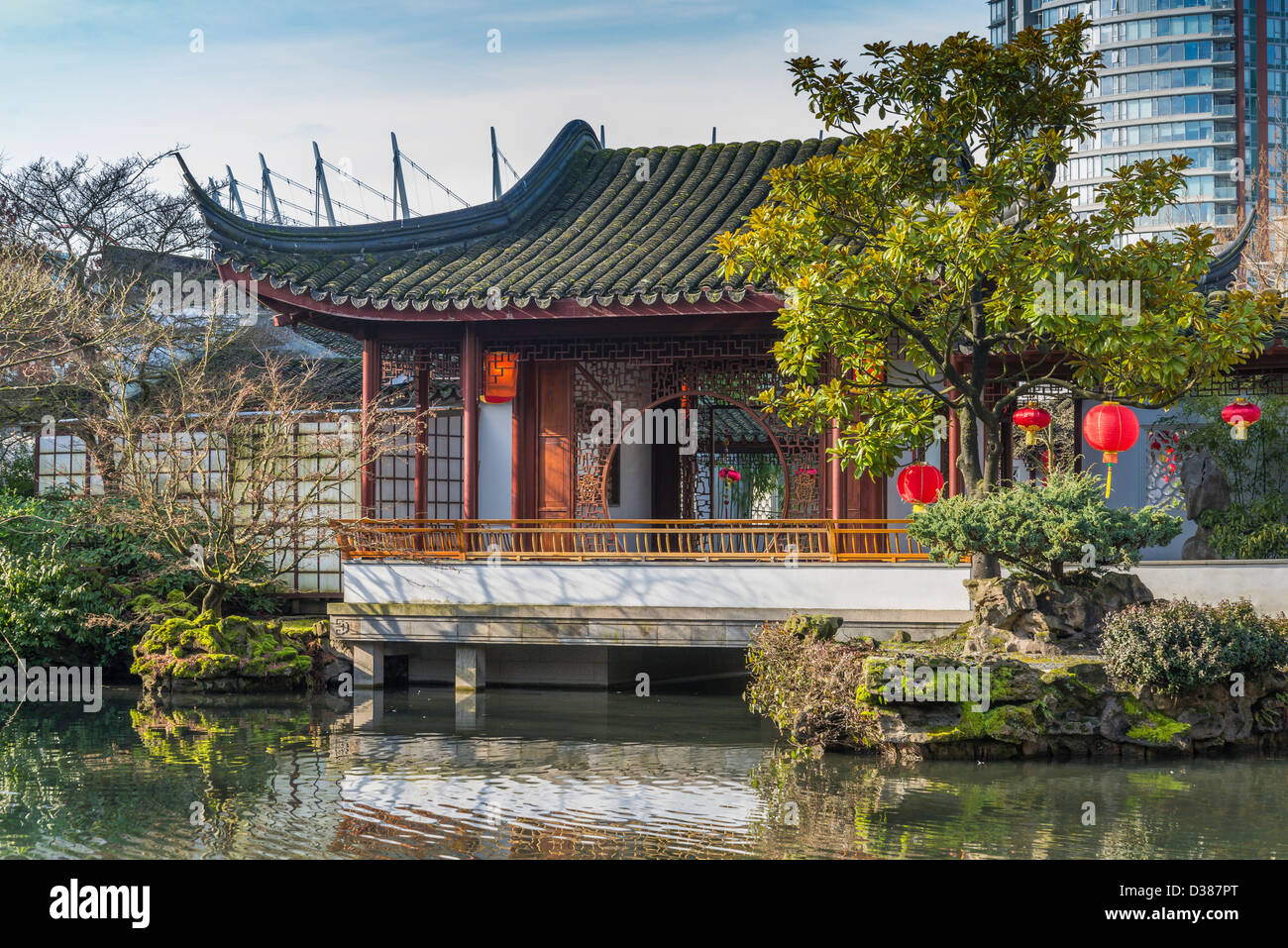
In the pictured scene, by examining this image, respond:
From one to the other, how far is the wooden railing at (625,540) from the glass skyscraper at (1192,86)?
48.0 meters

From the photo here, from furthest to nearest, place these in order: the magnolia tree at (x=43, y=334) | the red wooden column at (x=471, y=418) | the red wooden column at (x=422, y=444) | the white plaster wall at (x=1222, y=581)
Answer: the red wooden column at (x=422, y=444)
the red wooden column at (x=471, y=418)
the magnolia tree at (x=43, y=334)
the white plaster wall at (x=1222, y=581)

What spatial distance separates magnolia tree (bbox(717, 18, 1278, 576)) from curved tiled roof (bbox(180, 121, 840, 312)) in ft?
7.68

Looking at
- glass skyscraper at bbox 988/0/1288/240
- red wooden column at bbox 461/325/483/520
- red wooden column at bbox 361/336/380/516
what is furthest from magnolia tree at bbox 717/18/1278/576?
glass skyscraper at bbox 988/0/1288/240

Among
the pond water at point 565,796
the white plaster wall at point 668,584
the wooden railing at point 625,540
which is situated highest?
the wooden railing at point 625,540

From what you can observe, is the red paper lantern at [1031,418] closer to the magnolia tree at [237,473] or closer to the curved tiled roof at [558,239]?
the curved tiled roof at [558,239]

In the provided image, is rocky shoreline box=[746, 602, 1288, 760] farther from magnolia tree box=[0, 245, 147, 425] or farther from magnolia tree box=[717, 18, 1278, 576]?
magnolia tree box=[0, 245, 147, 425]

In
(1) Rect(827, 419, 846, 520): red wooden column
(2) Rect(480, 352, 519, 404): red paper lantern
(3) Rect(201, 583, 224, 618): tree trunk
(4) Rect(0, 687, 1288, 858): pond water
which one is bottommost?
(4) Rect(0, 687, 1288, 858): pond water

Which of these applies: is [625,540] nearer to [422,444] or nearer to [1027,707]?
[422,444]

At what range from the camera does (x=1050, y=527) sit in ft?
30.6

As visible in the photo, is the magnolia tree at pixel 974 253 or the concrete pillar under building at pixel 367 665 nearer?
the magnolia tree at pixel 974 253

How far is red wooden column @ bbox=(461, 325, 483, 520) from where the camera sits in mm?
13352

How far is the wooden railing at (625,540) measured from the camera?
12.0 metres

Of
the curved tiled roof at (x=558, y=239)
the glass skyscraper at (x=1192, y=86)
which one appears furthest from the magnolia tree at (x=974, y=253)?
the glass skyscraper at (x=1192, y=86)
